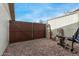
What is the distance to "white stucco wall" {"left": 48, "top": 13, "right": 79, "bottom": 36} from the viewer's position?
4414 mm

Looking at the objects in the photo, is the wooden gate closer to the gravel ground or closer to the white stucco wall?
the gravel ground

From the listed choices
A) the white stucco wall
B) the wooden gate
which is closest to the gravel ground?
the wooden gate

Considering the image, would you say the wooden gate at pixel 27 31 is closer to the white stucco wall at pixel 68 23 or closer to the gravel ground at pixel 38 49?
the gravel ground at pixel 38 49

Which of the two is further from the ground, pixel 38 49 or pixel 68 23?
pixel 68 23

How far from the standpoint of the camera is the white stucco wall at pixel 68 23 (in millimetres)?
4414

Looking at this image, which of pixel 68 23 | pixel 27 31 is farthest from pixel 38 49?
pixel 68 23

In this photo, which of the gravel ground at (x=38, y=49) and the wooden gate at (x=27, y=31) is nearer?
the gravel ground at (x=38, y=49)

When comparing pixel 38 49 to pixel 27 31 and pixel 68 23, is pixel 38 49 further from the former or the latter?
pixel 68 23

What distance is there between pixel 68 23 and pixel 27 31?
1.12 meters

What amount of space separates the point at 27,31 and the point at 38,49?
0.57m

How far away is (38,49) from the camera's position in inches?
174

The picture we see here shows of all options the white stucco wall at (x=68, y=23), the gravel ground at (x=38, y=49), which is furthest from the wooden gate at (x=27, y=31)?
the white stucco wall at (x=68, y=23)

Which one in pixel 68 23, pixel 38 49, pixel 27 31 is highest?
pixel 68 23

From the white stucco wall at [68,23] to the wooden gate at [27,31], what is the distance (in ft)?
1.15
